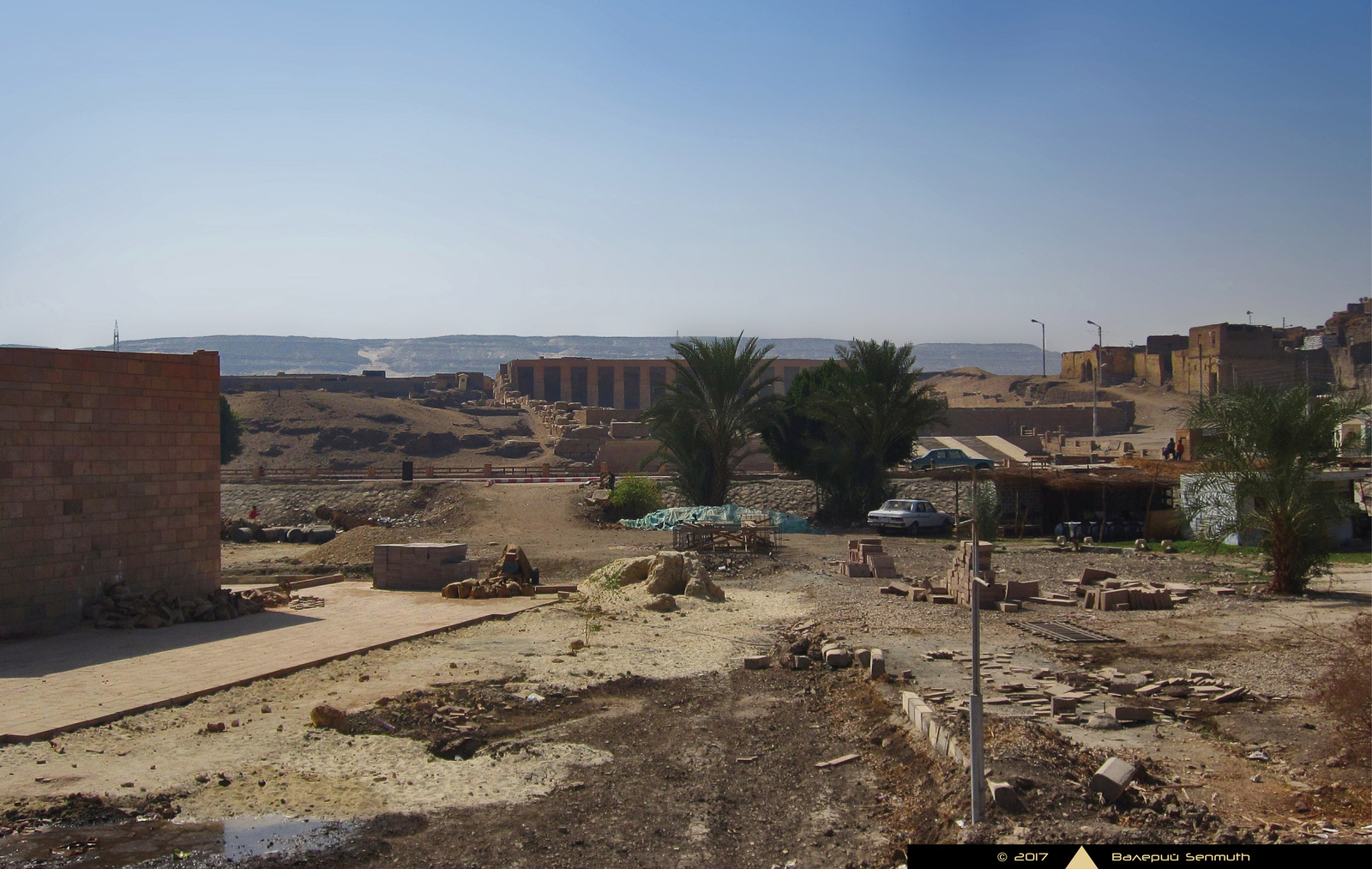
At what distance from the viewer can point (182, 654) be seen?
12883 millimetres

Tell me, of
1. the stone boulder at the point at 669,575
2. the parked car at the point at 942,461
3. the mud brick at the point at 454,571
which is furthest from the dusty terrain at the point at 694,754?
the parked car at the point at 942,461

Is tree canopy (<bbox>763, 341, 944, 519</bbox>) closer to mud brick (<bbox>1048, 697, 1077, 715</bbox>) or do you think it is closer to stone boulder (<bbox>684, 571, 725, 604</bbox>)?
stone boulder (<bbox>684, 571, 725, 604</bbox>)

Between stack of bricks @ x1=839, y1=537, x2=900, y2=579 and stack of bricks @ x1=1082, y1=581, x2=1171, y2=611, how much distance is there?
485 cm

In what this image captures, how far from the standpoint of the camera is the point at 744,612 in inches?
667

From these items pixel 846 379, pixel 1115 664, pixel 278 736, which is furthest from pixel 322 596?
pixel 846 379

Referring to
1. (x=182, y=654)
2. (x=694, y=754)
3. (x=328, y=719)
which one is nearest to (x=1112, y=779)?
(x=694, y=754)

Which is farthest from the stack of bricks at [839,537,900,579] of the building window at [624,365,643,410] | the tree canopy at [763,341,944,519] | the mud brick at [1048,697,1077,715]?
the building window at [624,365,643,410]

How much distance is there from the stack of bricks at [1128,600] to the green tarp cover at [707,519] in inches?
534

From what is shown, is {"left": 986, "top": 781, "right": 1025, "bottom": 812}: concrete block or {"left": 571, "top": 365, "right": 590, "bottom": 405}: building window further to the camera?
{"left": 571, "top": 365, "right": 590, "bottom": 405}: building window

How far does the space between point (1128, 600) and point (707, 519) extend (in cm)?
1495

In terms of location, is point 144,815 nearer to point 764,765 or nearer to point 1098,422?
point 764,765

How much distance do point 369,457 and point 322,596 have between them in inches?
1442

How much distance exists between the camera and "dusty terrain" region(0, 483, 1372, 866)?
6688 mm

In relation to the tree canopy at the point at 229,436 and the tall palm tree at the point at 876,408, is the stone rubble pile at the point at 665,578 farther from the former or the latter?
the tree canopy at the point at 229,436
